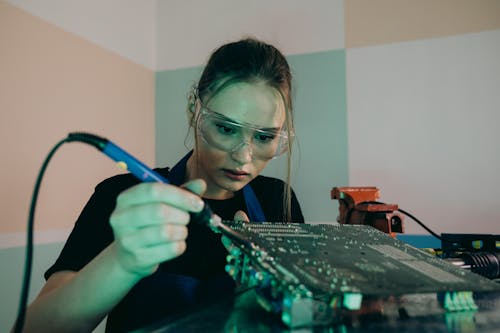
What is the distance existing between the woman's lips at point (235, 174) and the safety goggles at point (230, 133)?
59mm

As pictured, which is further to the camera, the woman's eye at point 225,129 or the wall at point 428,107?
the wall at point 428,107

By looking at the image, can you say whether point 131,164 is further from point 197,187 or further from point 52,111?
point 52,111

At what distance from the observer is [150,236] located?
0.48 m

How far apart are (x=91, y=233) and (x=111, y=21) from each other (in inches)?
44.1

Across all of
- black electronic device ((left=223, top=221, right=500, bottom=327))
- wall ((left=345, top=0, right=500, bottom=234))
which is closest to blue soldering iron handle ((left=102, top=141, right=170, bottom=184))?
black electronic device ((left=223, top=221, right=500, bottom=327))

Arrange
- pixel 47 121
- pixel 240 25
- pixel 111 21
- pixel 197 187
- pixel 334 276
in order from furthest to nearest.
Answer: pixel 240 25, pixel 111 21, pixel 47 121, pixel 197 187, pixel 334 276

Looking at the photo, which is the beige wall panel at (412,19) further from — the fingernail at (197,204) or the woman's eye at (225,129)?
the fingernail at (197,204)

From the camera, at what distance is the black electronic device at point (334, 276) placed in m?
0.39

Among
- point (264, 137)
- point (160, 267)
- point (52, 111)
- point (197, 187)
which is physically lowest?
point (160, 267)

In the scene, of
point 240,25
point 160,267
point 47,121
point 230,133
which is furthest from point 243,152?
point 240,25

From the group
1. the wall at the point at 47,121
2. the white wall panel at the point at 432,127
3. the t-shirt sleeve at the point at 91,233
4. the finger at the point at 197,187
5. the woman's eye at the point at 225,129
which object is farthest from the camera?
the white wall panel at the point at 432,127

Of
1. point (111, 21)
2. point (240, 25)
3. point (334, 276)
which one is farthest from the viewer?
point (240, 25)

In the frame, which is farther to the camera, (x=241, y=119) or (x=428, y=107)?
(x=428, y=107)

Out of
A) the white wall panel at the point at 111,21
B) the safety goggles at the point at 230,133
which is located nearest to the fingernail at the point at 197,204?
the safety goggles at the point at 230,133
